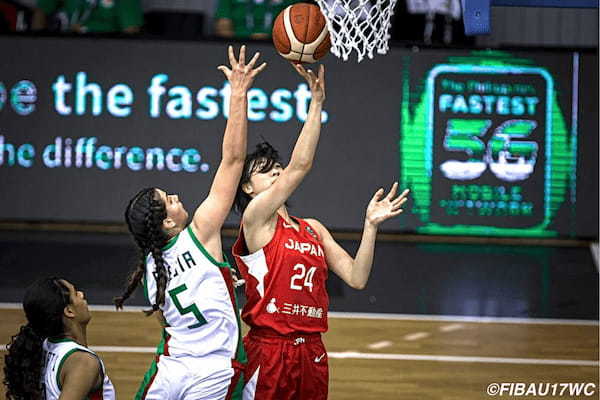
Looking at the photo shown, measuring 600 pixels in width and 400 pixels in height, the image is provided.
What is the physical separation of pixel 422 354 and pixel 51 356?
3.39 metres

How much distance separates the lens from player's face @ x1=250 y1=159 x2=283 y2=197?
12.6ft

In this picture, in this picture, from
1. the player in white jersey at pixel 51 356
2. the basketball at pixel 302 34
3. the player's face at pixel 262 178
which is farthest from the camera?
the basketball at pixel 302 34

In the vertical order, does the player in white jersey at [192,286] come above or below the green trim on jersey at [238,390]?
above

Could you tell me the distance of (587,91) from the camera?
10.2m

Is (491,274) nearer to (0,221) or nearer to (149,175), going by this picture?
(149,175)

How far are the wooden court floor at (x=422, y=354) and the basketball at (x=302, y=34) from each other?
6.93 feet

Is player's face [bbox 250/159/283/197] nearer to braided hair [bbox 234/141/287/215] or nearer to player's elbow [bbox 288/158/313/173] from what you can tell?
braided hair [bbox 234/141/287/215]

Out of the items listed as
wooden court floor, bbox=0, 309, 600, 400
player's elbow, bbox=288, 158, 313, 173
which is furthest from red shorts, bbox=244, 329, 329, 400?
wooden court floor, bbox=0, 309, 600, 400

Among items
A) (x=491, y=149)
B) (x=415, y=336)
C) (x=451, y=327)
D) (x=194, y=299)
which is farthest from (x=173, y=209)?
(x=491, y=149)

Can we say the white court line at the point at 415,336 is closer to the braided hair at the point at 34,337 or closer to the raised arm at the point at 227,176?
the raised arm at the point at 227,176

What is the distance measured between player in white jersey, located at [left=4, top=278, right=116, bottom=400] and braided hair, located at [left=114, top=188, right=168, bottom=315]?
21 cm

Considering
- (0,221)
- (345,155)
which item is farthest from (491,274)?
(0,221)

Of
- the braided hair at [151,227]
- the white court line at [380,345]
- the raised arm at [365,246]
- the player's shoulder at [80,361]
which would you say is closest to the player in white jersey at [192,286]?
the braided hair at [151,227]

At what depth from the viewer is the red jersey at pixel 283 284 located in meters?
3.76
